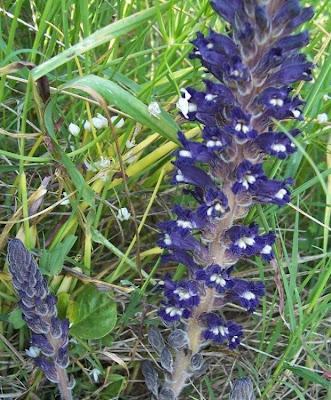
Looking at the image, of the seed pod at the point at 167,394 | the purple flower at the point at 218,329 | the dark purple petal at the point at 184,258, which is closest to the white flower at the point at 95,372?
the seed pod at the point at 167,394

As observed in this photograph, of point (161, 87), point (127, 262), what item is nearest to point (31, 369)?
point (127, 262)

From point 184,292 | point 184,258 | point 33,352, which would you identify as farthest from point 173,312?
point 33,352

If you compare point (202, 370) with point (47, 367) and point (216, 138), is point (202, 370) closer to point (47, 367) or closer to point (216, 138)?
point (47, 367)

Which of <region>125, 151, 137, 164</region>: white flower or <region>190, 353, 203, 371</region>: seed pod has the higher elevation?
<region>125, 151, 137, 164</region>: white flower

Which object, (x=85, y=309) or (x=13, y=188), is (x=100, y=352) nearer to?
(x=85, y=309)

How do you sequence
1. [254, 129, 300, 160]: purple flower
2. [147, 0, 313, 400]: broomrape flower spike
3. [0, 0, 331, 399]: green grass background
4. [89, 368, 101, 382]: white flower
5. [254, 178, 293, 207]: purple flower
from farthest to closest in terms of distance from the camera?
[89, 368, 101, 382]: white flower
[0, 0, 331, 399]: green grass background
[254, 178, 293, 207]: purple flower
[254, 129, 300, 160]: purple flower
[147, 0, 313, 400]: broomrape flower spike

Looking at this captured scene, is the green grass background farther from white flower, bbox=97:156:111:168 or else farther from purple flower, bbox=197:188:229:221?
purple flower, bbox=197:188:229:221

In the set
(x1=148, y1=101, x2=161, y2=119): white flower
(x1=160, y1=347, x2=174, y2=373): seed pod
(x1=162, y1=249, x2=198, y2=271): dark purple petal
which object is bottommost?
(x1=160, y1=347, x2=174, y2=373): seed pod

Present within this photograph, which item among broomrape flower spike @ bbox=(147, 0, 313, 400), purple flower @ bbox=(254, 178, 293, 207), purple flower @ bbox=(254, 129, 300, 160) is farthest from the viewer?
purple flower @ bbox=(254, 178, 293, 207)

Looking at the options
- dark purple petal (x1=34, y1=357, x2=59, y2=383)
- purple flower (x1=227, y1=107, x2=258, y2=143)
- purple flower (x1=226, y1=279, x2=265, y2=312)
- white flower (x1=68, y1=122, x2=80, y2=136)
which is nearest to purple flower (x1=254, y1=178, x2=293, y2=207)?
purple flower (x1=227, y1=107, x2=258, y2=143)
